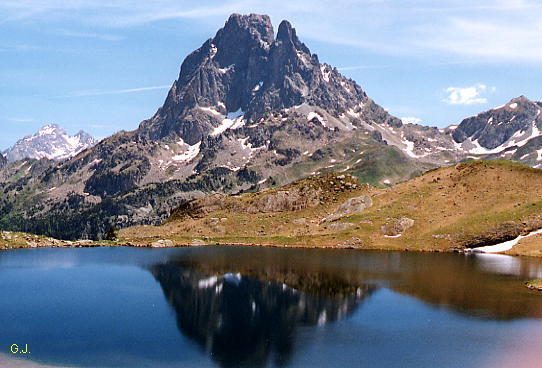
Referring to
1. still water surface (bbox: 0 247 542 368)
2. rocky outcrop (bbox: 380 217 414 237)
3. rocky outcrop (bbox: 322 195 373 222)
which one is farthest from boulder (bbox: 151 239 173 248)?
rocky outcrop (bbox: 380 217 414 237)

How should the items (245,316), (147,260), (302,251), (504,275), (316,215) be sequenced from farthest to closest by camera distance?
(316,215)
(302,251)
(147,260)
(504,275)
(245,316)

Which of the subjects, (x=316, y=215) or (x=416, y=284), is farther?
(x=316, y=215)

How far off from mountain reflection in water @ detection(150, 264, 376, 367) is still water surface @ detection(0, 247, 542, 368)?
201 millimetres

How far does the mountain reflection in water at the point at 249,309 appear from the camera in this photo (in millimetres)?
51594

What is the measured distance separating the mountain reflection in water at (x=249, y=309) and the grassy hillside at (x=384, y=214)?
52.2 metres

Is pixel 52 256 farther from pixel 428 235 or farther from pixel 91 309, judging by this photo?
pixel 428 235

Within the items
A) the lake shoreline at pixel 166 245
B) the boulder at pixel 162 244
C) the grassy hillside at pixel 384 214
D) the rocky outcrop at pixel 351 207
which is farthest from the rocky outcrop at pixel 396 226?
the boulder at pixel 162 244

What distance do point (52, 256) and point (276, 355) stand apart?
93.0 meters

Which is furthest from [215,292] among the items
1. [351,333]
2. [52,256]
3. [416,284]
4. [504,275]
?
[52,256]

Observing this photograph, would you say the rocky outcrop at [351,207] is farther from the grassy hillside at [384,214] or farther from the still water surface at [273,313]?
the still water surface at [273,313]

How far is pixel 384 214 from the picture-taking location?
15200cm

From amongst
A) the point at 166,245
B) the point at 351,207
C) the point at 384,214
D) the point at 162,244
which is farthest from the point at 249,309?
the point at 351,207

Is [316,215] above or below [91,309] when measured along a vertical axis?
above

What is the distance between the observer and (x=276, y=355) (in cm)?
4941
